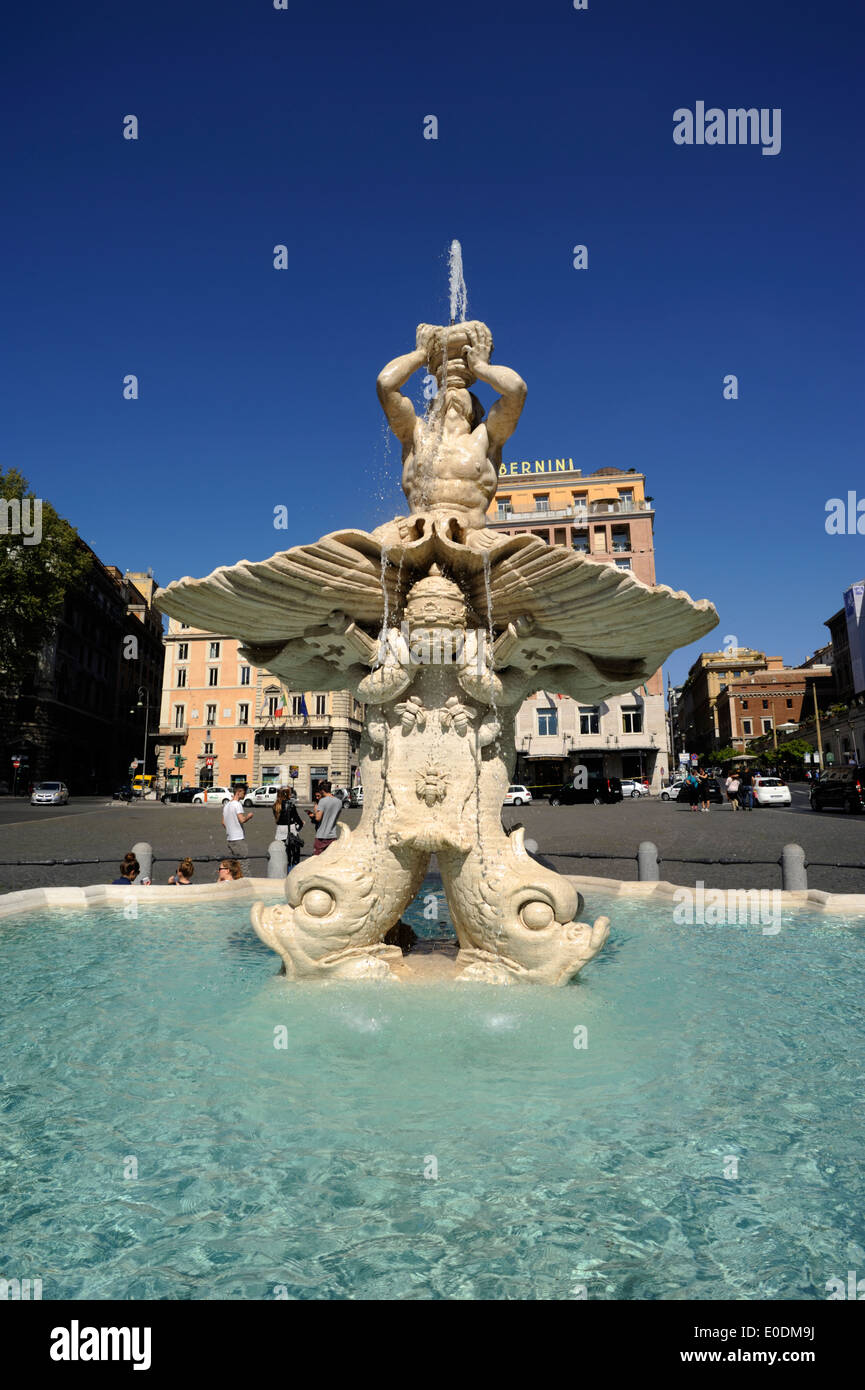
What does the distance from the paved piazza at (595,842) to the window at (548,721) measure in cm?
1976

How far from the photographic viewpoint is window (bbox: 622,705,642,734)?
48438 millimetres

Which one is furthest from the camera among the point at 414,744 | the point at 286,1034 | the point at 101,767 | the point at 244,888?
the point at 101,767

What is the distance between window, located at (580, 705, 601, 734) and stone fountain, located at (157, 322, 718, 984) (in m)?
43.8

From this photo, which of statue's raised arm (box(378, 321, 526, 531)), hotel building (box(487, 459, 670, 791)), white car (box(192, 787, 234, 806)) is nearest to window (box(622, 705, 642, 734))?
hotel building (box(487, 459, 670, 791))

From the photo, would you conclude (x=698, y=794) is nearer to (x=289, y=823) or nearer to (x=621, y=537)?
(x=289, y=823)

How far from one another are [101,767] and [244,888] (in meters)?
56.7

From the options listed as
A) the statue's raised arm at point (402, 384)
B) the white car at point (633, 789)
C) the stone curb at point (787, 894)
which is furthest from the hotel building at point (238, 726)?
the statue's raised arm at point (402, 384)

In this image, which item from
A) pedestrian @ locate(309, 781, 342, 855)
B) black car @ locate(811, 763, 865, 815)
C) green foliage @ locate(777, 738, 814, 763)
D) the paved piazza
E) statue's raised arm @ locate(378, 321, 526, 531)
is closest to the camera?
statue's raised arm @ locate(378, 321, 526, 531)

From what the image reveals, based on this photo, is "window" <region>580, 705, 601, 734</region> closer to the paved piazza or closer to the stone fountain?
the paved piazza

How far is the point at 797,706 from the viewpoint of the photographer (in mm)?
79500

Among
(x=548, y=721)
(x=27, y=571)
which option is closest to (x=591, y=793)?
(x=548, y=721)

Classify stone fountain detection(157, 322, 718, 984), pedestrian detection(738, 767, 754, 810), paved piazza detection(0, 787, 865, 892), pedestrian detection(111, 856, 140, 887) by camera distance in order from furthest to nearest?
pedestrian detection(738, 767, 754, 810) → paved piazza detection(0, 787, 865, 892) → pedestrian detection(111, 856, 140, 887) → stone fountain detection(157, 322, 718, 984)
